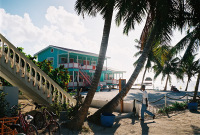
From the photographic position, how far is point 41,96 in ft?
25.7

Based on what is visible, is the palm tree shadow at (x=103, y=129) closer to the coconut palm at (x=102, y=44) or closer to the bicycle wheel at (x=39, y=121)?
the coconut palm at (x=102, y=44)

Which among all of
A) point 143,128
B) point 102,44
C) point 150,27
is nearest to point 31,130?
point 102,44

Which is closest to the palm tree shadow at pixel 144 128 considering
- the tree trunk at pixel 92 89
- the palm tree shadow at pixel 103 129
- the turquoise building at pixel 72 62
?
the palm tree shadow at pixel 103 129

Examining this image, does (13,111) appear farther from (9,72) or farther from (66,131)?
(66,131)

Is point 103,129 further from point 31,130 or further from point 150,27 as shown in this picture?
point 150,27

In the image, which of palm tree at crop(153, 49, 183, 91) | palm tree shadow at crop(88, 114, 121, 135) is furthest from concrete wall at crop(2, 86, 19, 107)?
palm tree at crop(153, 49, 183, 91)

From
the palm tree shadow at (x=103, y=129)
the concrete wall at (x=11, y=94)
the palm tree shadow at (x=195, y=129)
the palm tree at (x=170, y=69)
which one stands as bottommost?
the palm tree shadow at (x=103, y=129)

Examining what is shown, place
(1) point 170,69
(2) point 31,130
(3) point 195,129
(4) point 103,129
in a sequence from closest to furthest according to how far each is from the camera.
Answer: (2) point 31,130
(3) point 195,129
(4) point 103,129
(1) point 170,69

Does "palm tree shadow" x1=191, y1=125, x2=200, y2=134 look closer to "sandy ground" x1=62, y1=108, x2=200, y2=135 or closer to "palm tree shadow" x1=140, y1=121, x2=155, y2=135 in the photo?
"sandy ground" x1=62, y1=108, x2=200, y2=135

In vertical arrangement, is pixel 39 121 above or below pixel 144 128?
above

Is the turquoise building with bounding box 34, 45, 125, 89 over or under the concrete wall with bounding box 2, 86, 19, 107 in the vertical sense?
over

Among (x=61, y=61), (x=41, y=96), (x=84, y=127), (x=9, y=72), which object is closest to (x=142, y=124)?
(x=84, y=127)

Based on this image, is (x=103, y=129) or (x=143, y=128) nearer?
(x=103, y=129)

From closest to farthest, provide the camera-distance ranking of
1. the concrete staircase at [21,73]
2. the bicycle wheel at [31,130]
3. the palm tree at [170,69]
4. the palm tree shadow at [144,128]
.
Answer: the bicycle wheel at [31,130]
the concrete staircase at [21,73]
the palm tree shadow at [144,128]
the palm tree at [170,69]
